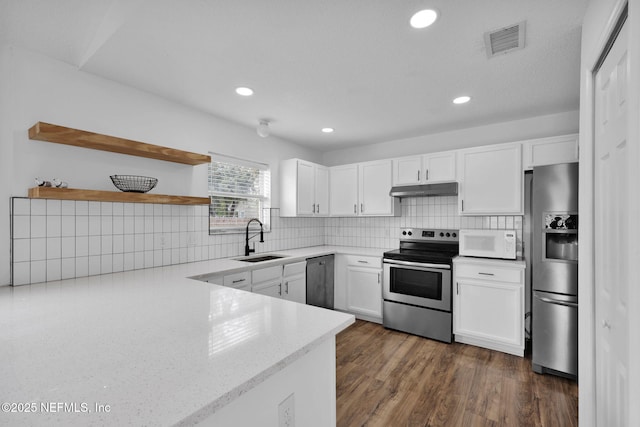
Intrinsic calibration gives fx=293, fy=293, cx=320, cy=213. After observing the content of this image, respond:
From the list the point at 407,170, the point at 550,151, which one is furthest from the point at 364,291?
the point at 550,151

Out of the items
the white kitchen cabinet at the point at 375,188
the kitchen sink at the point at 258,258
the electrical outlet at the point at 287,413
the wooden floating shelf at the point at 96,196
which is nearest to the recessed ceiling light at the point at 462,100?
the white kitchen cabinet at the point at 375,188

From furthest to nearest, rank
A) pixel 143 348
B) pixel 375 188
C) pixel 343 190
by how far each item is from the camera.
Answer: pixel 343 190
pixel 375 188
pixel 143 348

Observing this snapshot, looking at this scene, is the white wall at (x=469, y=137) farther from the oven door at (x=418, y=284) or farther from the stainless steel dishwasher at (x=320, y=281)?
the stainless steel dishwasher at (x=320, y=281)

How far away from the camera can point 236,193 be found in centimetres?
347

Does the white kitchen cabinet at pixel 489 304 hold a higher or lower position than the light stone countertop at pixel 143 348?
lower

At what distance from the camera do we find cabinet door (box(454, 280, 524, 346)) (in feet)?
9.13

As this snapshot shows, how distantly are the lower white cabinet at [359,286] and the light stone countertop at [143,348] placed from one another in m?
2.27

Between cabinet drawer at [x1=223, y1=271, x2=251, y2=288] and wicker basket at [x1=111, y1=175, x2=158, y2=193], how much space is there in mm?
983

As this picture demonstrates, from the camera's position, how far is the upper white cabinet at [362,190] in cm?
385

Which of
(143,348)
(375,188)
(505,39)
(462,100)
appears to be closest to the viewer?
(143,348)

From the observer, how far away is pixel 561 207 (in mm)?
2424

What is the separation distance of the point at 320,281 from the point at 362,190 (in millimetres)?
1362

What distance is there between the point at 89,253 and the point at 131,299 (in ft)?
3.13

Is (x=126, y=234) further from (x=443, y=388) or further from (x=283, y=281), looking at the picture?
(x=443, y=388)
